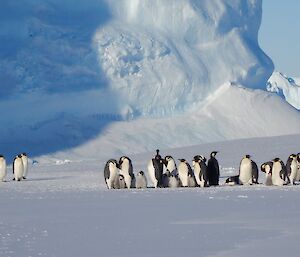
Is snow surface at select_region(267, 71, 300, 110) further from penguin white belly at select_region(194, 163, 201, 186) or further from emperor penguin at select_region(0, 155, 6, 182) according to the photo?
penguin white belly at select_region(194, 163, 201, 186)

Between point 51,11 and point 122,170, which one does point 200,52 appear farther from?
point 122,170

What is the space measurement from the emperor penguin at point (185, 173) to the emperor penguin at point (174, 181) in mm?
105

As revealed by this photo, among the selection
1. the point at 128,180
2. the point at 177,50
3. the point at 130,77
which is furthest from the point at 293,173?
the point at 177,50

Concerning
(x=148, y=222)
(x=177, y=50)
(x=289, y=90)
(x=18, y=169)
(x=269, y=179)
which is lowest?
(x=148, y=222)

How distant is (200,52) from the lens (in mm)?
66750

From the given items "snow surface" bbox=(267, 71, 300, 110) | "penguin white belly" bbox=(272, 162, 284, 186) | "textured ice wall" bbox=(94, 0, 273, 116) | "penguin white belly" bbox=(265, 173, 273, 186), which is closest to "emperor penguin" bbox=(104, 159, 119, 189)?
"penguin white belly" bbox=(265, 173, 273, 186)

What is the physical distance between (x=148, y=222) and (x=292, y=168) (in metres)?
7.84

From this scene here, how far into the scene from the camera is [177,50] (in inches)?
2596

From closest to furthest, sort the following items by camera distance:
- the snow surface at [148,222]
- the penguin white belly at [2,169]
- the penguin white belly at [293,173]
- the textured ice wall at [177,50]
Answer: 1. the snow surface at [148,222]
2. the penguin white belly at [293,173]
3. the penguin white belly at [2,169]
4. the textured ice wall at [177,50]

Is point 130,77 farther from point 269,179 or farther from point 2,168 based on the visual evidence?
point 269,179

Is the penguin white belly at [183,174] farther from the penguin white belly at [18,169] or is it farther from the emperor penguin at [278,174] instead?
the penguin white belly at [18,169]

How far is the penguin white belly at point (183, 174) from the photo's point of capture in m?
15.9

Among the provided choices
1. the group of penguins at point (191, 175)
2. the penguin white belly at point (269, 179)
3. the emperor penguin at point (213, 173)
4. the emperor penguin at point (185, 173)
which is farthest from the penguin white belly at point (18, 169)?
the penguin white belly at point (269, 179)

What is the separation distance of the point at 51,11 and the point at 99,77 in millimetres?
6391
